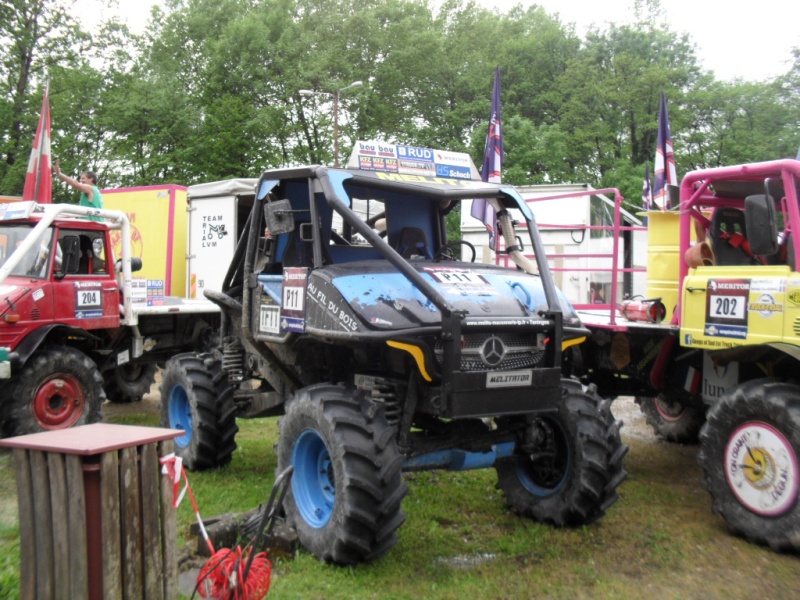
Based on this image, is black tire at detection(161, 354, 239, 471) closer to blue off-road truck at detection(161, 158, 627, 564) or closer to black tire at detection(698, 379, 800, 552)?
blue off-road truck at detection(161, 158, 627, 564)

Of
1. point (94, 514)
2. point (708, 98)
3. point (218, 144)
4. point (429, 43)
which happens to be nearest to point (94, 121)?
point (218, 144)

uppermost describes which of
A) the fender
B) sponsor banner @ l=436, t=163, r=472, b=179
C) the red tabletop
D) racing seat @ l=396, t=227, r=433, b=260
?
sponsor banner @ l=436, t=163, r=472, b=179

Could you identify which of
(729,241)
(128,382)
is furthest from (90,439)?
(128,382)

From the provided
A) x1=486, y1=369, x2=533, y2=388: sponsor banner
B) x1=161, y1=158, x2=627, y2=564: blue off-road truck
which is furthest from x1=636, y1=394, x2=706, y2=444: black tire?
x1=486, y1=369, x2=533, y2=388: sponsor banner

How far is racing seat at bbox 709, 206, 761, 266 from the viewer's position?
639 centimetres

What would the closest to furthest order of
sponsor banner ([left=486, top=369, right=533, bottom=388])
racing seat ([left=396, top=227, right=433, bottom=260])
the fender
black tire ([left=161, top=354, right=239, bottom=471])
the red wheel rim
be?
sponsor banner ([left=486, top=369, right=533, bottom=388])
racing seat ([left=396, top=227, right=433, bottom=260])
black tire ([left=161, top=354, right=239, bottom=471])
the fender
the red wheel rim

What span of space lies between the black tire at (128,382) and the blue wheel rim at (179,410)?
396 centimetres

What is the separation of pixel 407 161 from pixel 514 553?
2.88m

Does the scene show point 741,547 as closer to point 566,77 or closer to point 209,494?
point 209,494

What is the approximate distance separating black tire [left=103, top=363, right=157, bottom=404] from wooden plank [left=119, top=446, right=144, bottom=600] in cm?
847

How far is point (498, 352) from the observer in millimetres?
5000

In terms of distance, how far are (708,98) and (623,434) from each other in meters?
27.9

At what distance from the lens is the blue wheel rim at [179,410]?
762 cm

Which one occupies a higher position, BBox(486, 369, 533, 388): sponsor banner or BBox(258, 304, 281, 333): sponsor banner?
BBox(258, 304, 281, 333): sponsor banner
